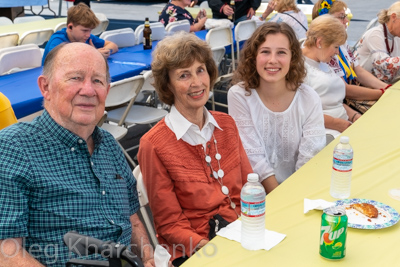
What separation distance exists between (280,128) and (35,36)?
13.8ft

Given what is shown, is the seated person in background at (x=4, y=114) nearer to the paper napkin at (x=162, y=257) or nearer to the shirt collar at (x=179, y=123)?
the shirt collar at (x=179, y=123)

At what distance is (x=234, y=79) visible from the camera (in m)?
3.08

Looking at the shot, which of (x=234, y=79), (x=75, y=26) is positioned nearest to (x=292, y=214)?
(x=234, y=79)

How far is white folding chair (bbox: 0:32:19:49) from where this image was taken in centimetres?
555

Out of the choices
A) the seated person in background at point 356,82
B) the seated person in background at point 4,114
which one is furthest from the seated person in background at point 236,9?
the seated person in background at point 4,114

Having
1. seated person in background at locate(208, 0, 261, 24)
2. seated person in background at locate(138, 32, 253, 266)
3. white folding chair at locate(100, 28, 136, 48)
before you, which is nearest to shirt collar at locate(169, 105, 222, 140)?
seated person in background at locate(138, 32, 253, 266)

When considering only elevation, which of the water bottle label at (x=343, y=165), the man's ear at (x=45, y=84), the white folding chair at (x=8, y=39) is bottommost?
the white folding chair at (x=8, y=39)

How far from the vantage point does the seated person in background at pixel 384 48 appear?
4875 millimetres

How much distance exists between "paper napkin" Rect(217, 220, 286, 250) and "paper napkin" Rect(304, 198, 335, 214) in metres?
0.23

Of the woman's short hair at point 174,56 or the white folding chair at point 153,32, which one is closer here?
the woman's short hair at point 174,56

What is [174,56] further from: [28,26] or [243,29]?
[28,26]

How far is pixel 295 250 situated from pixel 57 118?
0.95 meters

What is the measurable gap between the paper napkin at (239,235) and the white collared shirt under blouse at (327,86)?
1891 mm

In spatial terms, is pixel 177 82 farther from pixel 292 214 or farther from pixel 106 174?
pixel 292 214
